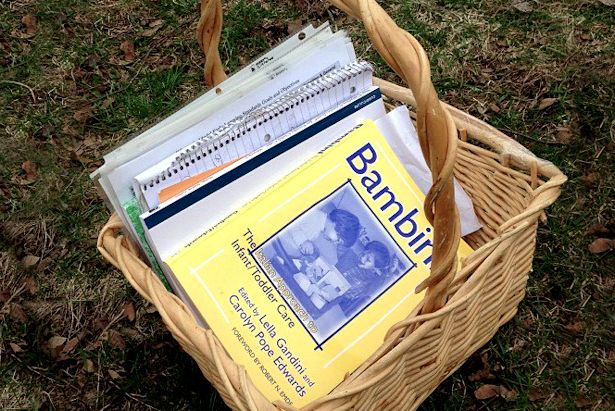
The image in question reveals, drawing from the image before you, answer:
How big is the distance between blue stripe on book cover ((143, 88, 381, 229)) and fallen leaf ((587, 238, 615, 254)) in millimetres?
697

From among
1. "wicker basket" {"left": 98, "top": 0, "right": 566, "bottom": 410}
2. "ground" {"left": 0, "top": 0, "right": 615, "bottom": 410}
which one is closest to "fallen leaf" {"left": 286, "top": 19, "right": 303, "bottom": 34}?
"ground" {"left": 0, "top": 0, "right": 615, "bottom": 410}

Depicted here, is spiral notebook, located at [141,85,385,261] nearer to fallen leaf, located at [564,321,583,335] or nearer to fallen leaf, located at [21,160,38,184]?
fallen leaf, located at [564,321,583,335]

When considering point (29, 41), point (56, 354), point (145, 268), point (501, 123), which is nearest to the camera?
point (145, 268)

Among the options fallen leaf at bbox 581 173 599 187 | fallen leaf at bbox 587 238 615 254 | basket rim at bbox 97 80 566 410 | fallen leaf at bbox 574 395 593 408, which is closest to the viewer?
basket rim at bbox 97 80 566 410

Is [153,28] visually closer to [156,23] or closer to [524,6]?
[156,23]

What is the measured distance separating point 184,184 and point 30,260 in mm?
853

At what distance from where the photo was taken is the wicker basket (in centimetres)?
88

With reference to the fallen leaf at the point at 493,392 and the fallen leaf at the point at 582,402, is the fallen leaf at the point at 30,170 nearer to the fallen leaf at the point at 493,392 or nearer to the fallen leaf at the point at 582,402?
the fallen leaf at the point at 493,392

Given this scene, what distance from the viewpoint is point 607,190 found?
172cm

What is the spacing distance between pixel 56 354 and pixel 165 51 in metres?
1.08

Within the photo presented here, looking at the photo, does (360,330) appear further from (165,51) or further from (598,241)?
(165,51)

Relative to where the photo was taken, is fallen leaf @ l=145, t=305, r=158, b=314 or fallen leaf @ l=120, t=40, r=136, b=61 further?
fallen leaf @ l=120, t=40, r=136, b=61

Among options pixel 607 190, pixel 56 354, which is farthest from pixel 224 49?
pixel 607 190

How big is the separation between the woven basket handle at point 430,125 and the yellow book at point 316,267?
0.89 feet
